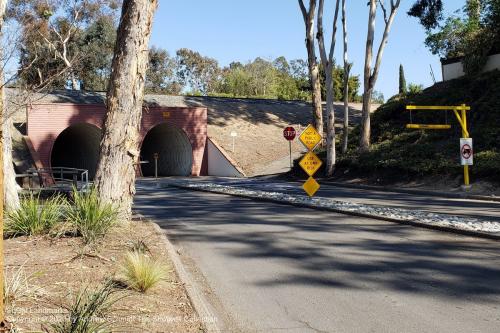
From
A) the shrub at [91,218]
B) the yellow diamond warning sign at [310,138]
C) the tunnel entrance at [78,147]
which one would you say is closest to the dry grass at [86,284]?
the shrub at [91,218]

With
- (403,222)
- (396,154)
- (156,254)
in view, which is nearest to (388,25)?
(396,154)

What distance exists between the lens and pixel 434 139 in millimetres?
28016

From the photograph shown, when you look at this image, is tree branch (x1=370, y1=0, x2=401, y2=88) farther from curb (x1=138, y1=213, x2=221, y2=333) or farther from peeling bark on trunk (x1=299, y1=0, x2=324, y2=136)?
curb (x1=138, y1=213, x2=221, y2=333)

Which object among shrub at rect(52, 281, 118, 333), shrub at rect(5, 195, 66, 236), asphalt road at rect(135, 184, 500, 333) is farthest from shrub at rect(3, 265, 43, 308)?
shrub at rect(5, 195, 66, 236)

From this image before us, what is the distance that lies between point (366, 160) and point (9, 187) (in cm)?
1948

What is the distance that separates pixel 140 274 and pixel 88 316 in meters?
1.81

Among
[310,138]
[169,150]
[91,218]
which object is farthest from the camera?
[169,150]

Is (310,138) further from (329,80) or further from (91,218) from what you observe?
(329,80)

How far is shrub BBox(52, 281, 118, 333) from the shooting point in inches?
166

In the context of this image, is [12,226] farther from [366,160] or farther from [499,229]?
[366,160]

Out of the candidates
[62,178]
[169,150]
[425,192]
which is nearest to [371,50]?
[425,192]

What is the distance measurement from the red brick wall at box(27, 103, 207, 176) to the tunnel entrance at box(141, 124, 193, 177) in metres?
0.67

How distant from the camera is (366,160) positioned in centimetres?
2727

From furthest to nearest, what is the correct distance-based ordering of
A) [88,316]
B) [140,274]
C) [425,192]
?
[425,192] → [140,274] → [88,316]
